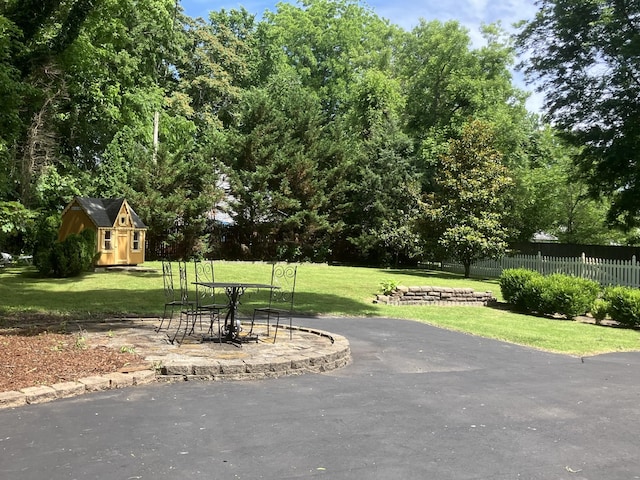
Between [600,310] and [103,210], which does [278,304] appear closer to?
[600,310]

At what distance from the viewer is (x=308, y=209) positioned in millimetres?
30047

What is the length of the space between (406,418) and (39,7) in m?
12.0

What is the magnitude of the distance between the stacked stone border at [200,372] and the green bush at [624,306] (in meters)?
8.54

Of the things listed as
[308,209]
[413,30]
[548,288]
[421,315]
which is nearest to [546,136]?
[413,30]

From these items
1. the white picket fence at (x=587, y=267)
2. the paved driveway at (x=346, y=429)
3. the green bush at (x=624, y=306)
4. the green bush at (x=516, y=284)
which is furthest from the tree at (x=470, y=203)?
the paved driveway at (x=346, y=429)

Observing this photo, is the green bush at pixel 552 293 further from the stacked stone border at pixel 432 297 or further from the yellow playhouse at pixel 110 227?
the yellow playhouse at pixel 110 227

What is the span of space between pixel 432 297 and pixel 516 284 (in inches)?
89.6

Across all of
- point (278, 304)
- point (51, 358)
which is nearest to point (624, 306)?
point (278, 304)

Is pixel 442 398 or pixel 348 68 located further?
pixel 348 68

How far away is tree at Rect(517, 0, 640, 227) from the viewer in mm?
22703

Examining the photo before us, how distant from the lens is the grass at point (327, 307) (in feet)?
33.7

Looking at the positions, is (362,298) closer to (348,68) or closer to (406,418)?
(406,418)

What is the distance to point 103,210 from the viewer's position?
72.9 feet

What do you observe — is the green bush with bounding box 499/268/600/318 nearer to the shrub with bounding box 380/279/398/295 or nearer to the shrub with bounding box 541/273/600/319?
the shrub with bounding box 541/273/600/319
